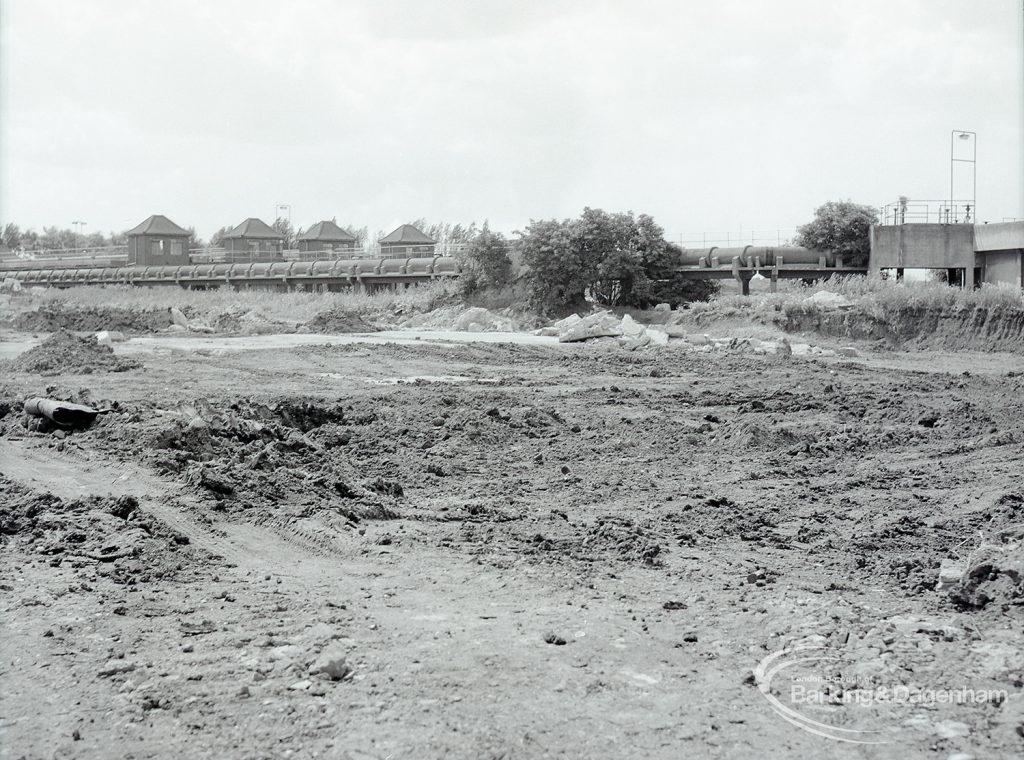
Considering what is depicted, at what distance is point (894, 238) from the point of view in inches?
1533

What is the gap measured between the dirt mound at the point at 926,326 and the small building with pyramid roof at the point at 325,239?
53597 mm

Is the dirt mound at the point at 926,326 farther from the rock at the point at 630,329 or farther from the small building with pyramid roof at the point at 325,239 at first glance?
the small building with pyramid roof at the point at 325,239

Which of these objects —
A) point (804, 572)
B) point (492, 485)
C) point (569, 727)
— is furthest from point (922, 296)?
point (569, 727)

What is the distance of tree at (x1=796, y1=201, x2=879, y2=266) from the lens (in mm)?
39719

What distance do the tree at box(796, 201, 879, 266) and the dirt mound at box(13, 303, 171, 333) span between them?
84.3 ft

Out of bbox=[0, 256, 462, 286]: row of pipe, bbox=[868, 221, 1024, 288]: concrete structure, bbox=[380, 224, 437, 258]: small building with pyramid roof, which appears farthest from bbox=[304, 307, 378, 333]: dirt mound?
bbox=[380, 224, 437, 258]: small building with pyramid roof

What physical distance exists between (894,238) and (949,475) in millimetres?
29648

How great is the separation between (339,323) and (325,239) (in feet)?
142

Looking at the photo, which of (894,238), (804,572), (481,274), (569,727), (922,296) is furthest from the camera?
(481,274)

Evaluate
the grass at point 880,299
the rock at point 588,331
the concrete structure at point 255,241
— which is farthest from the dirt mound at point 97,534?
the concrete structure at point 255,241

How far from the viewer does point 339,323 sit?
3916cm

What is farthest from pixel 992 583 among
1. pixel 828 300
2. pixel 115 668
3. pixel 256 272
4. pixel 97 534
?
pixel 256 272

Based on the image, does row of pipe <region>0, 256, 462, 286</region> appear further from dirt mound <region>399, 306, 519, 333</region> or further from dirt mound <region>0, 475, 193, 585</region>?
dirt mound <region>0, 475, 193, 585</region>

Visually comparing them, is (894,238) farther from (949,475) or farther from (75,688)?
(75,688)
